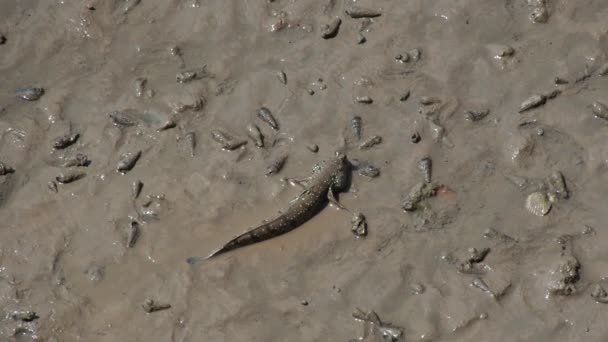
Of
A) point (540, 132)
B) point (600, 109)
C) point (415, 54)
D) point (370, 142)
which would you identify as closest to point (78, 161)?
point (370, 142)

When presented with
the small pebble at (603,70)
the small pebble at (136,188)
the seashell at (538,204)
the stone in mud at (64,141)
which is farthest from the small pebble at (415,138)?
the stone in mud at (64,141)

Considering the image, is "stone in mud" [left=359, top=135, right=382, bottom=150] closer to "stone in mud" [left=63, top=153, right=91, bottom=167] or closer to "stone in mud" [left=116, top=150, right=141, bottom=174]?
"stone in mud" [left=116, top=150, right=141, bottom=174]

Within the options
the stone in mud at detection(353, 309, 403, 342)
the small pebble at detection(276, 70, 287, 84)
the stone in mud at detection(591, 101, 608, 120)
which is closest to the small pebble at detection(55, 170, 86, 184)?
the small pebble at detection(276, 70, 287, 84)

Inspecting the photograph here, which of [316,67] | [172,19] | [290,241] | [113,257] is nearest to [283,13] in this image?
[316,67]

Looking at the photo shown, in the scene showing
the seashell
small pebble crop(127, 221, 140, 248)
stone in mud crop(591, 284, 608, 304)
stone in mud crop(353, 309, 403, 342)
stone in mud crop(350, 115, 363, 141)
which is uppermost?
stone in mud crop(350, 115, 363, 141)

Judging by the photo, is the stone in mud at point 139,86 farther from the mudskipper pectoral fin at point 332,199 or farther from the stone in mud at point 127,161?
the mudskipper pectoral fin at point 332,199
